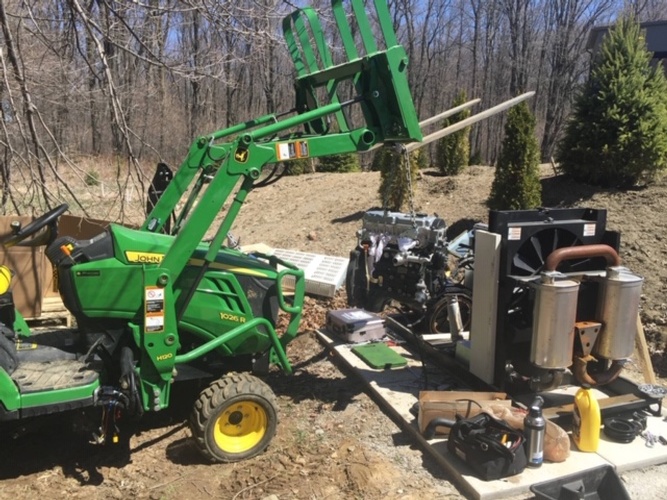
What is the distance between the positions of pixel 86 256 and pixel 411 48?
29.1 m

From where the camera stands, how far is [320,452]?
13.1 feet

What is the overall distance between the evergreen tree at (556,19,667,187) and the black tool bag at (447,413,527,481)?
6.48m

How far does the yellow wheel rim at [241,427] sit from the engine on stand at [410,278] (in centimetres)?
204

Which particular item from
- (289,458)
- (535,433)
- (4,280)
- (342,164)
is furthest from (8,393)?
(342,164)

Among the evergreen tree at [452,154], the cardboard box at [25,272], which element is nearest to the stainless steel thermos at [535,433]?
the cardboard box at [25,272]

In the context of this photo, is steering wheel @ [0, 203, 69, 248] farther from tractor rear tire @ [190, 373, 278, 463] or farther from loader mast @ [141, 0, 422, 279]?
tractor rear tire @ [190, 373, 278, 463]

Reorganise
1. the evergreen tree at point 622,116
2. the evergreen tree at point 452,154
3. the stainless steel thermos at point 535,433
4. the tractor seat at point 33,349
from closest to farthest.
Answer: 1. the stainless steel thermos at point 535,433
2. the tractor seat at point 33,349
3. the evergreen tree at point 622,116
4. the evergreen tree at point 452,154

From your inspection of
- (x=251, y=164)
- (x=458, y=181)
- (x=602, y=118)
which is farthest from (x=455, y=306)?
Result: (x=458, y=181)

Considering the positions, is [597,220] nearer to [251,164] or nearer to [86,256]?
[251,164]

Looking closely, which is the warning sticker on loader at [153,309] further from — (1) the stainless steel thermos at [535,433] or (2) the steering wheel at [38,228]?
(1) the stainless steel thermos at [535,433]

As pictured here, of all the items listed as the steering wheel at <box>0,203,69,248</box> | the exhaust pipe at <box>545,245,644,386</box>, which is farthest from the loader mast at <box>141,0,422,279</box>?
the exhaust pipe at <box>545,245,644,386</box>

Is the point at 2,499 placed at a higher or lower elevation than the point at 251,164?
lower

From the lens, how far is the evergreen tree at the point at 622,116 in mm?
8547

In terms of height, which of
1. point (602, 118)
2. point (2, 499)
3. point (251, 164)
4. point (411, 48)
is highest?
Answer: point (411, 48)
